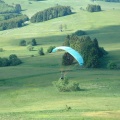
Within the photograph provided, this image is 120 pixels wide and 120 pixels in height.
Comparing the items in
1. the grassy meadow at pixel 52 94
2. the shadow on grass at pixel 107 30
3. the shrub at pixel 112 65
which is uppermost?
the shadow on grass at pixel 107 30

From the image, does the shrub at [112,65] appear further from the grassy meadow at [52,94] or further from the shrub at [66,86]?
the shrub at [66,86]

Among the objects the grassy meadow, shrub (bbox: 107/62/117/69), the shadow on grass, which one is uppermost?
the shadow on grass

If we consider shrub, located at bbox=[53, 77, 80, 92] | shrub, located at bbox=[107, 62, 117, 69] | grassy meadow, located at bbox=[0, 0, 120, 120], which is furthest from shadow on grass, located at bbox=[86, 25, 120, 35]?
shrub, located at bbox=[53, 77, 80, 92]

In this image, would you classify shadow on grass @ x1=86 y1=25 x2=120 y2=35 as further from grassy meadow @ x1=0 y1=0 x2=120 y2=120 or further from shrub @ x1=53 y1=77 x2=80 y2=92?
shrub @ x1=53 y1=77 x2=80 y2=92

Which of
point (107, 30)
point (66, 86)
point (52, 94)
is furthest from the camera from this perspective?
point (107, 30)

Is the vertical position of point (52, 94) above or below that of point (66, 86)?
below

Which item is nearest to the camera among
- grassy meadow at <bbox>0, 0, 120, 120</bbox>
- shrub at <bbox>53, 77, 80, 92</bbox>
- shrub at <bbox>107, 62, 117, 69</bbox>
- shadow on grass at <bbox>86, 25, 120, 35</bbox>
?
grassy meadow at <bbox>0, 0, 120, 120</bbox>

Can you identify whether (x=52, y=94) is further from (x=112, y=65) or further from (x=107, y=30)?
(x=107, y=30)

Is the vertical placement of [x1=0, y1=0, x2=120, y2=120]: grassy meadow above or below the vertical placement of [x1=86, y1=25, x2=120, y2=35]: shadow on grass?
below

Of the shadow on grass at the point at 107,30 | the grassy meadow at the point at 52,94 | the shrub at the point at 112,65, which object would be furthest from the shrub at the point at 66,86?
the shadow on grass at the point at 107,30

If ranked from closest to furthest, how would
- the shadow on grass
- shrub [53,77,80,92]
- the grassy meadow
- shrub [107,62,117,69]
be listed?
the grassy meadow
shrub [53,77,80,92]
shrub [107,62,117,69]
the shadow on grass

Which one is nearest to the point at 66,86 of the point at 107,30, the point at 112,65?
the point at 112,65

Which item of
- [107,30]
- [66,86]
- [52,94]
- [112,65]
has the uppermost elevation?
[107,30]
